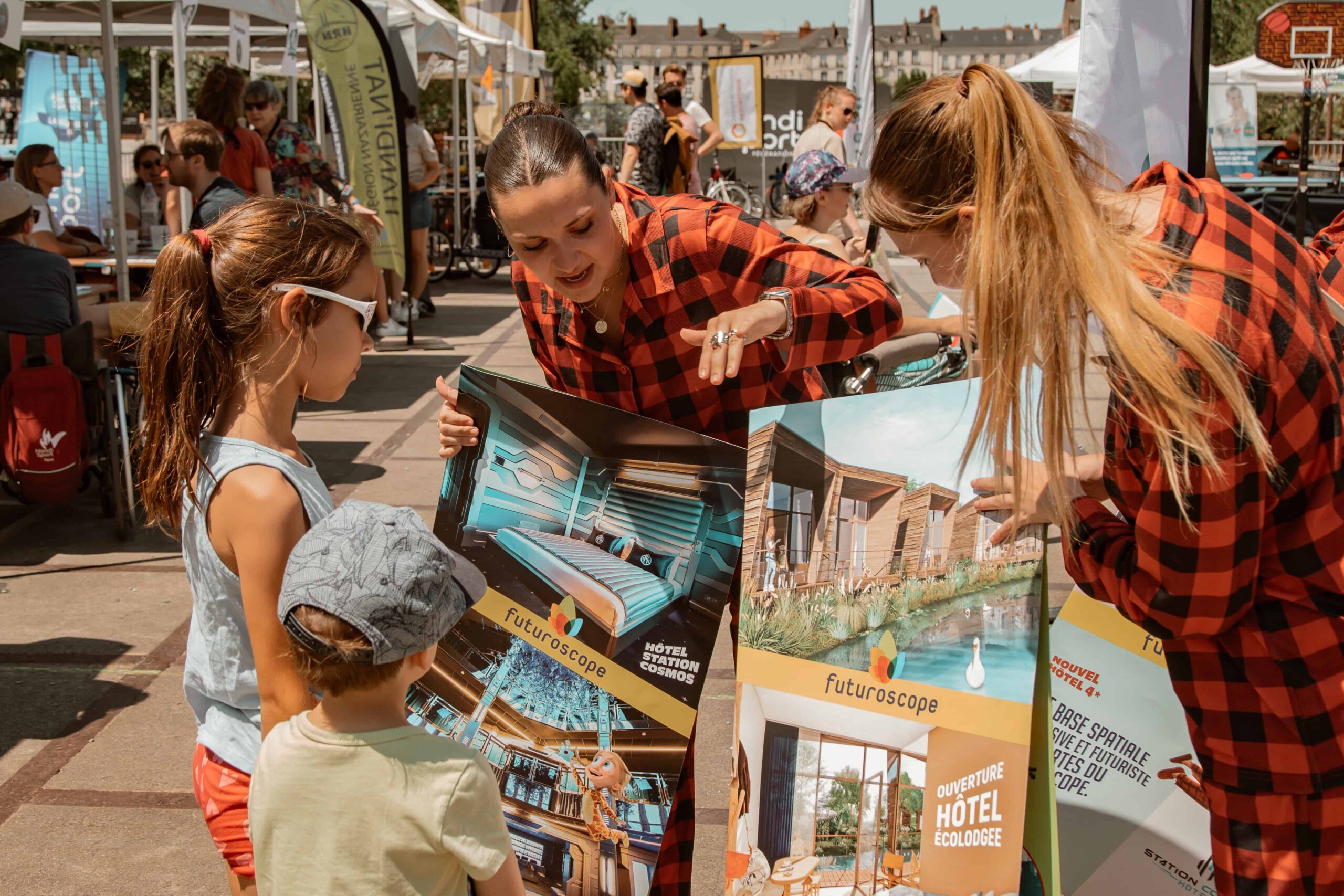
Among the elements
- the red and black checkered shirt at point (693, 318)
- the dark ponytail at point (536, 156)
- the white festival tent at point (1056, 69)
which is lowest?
the red and black checkered shirt at point (693, 318)

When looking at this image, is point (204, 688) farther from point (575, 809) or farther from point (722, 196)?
point (722, 196)

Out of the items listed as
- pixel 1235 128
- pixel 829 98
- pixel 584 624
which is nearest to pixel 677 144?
pixel 829 98

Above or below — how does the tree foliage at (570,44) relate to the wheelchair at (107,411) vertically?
above

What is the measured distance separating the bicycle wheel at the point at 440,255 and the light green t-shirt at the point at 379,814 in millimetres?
13919

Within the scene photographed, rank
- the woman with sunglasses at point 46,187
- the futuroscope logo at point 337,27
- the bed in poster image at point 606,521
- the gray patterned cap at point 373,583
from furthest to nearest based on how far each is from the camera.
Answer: the woman with sunglasses at point 46,187
the futuroscope logo at point 337,27
the bed in poster image at point 606,521
the gray patterned cap at point 373,583

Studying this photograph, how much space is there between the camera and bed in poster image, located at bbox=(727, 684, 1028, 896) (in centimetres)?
175

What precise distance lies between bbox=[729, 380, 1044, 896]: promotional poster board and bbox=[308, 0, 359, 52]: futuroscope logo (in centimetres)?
740

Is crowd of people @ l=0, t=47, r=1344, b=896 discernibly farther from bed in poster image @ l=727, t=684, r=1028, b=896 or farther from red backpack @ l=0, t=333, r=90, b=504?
red backpack @ l=0, t=333, r=90, b=504

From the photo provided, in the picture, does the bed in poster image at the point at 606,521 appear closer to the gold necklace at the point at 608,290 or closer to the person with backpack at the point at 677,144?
the gold necklace at the point at 608,290

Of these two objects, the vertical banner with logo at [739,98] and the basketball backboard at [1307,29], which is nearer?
the basketball backboard at [1307,29]

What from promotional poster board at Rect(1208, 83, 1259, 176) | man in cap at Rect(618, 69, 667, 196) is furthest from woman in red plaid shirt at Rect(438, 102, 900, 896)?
promotional poster board at Rect(1208, 83, 1259, 176)

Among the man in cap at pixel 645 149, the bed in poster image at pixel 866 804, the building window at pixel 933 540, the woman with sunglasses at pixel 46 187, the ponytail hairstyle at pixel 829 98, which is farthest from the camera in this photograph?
the man in cap at pixel 645 149

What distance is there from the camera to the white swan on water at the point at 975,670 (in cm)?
179

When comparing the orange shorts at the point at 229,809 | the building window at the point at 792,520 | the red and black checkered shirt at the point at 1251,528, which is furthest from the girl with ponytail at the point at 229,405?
the red and black checkered shirt at the point at 1251,528
